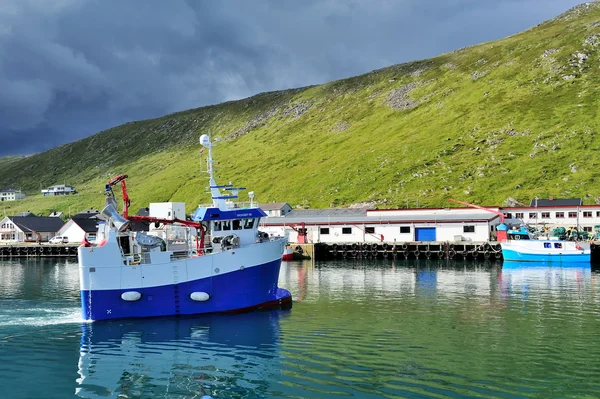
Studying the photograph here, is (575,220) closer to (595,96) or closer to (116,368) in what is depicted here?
(595,96)

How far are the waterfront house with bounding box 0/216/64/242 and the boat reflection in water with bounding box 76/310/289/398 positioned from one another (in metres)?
120

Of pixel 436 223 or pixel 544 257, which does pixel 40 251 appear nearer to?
pixel 436 223

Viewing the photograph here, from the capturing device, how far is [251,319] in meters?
39.8

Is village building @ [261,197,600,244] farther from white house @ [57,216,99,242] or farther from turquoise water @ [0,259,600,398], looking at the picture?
turquoise water @ [0,259,600,398]

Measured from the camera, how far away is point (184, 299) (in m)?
40.2

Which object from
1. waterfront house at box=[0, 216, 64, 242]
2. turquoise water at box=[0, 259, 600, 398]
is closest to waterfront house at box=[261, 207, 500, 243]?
turquoise water at box=[0, 259, 600, 398]

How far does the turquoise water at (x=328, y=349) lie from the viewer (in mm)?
24531

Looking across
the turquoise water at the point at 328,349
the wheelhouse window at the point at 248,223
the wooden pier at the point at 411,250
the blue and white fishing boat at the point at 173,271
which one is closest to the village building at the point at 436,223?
the wooden pier at the point at 411,250

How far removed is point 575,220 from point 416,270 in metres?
47.9

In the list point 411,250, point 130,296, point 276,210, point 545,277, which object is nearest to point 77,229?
point 276,210

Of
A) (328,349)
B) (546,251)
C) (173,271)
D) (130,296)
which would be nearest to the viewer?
(328,349)

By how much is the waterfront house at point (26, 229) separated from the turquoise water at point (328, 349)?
339ft

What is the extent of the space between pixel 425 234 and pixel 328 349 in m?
77.1

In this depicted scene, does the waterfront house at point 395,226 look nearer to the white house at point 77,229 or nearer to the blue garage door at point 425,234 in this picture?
the blue garage door at point 425,234
